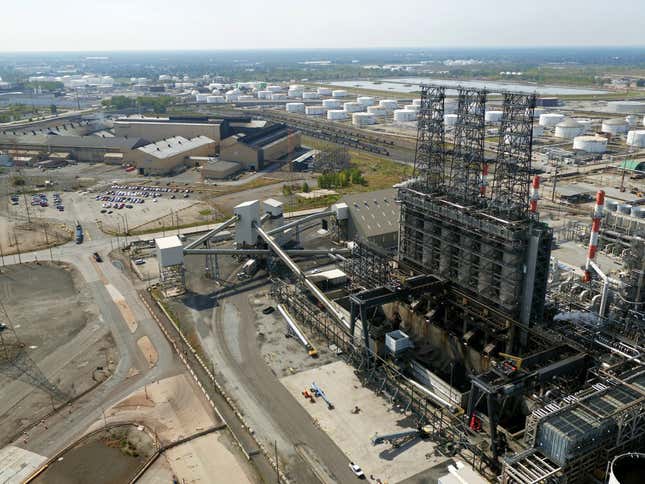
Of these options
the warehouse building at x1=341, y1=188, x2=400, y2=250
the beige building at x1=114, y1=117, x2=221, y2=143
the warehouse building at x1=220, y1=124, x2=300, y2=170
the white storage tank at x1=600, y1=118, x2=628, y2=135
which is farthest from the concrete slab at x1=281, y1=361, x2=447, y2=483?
the white storage tank at x1=600, y1=118, x2=628, y2=135

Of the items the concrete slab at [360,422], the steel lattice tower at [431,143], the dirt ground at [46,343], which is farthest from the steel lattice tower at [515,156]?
the dirt ground at [46,343]

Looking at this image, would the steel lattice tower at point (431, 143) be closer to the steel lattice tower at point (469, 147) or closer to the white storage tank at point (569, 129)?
the steel lattice tower at point (469, 147)

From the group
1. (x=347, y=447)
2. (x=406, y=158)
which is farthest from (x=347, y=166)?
(x=347, y=447)

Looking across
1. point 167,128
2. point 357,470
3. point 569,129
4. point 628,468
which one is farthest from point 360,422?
point 569,129

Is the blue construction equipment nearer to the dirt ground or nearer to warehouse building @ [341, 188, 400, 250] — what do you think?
the dirt ground

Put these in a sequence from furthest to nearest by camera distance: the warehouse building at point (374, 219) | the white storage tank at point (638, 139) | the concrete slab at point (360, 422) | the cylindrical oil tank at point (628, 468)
Answer: the white storage tank at point (638, 139) → the warehouse building at point (374, 219) → the concrete slab at point (360, 422) → the cylindrical oil tank at point (628, 468)

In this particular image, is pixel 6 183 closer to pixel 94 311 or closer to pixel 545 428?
pixel 94 311

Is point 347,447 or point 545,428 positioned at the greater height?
point 545,428
